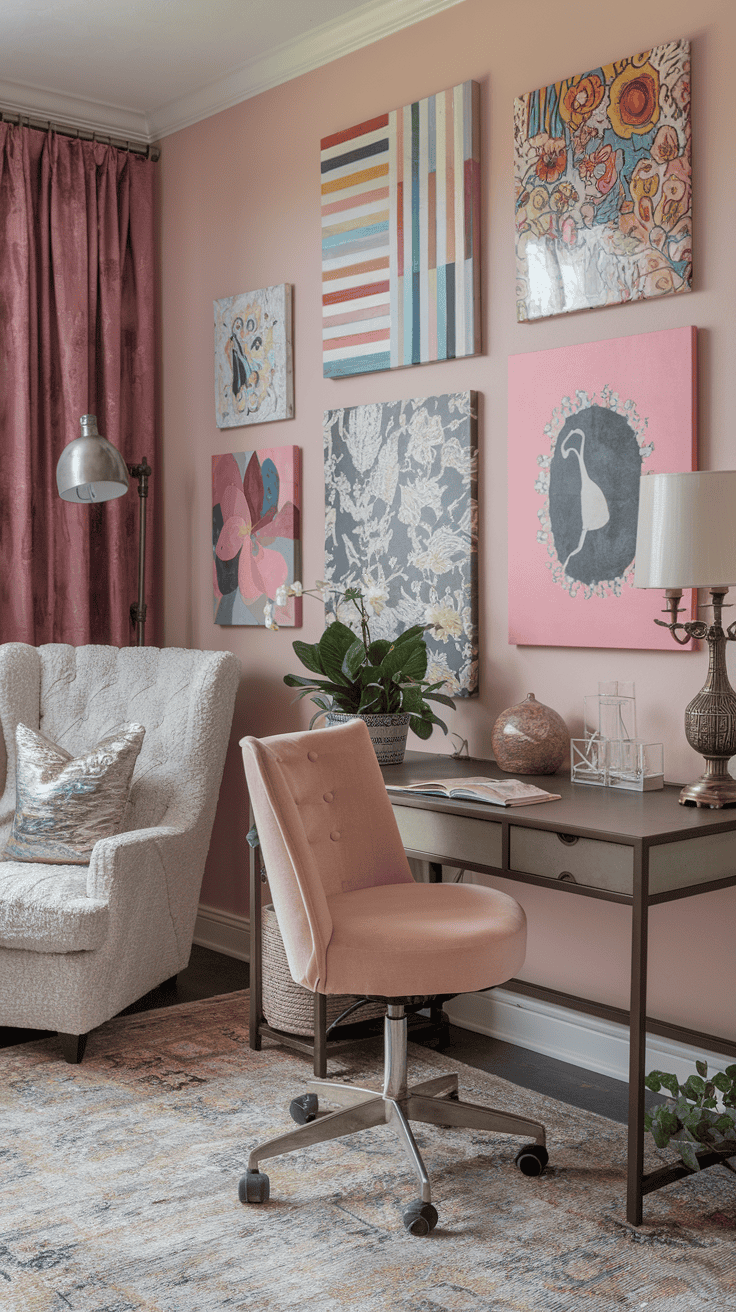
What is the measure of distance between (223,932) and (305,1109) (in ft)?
4.80

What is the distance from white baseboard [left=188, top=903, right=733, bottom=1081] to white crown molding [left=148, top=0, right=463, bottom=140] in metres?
2.56

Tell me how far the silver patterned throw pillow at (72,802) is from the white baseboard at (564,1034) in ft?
3.46

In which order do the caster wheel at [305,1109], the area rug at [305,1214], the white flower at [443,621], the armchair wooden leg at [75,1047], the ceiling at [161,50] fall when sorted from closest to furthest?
the area rug at [305,1214] < the caster wheel at [305,1109] < the armchair wooden leg at [75,1047] < the white flower at [443,621] < the ceiling at [161,50]

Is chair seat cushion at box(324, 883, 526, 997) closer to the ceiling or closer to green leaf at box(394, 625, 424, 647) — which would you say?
green leaf at box(394, 625, 424, 647)

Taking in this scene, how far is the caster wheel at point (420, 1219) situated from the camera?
6.75ft

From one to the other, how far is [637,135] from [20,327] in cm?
206

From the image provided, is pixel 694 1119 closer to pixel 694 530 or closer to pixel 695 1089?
pixel 695 1089

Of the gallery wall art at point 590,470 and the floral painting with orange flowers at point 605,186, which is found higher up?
the floral painting with orange flowers at point 605,186

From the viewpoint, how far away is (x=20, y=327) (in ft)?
12.4

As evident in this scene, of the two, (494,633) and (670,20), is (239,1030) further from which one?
(670,20)

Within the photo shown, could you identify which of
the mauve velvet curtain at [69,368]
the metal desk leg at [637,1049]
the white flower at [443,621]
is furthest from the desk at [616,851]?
the mauve velvet curtain at [69,368]

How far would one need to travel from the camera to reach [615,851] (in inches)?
82.9

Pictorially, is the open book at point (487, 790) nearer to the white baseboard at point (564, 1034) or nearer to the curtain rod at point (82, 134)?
the white baseboard at point (564, 1034)

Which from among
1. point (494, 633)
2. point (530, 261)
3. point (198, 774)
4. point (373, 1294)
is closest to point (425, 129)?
point (530, 261)
